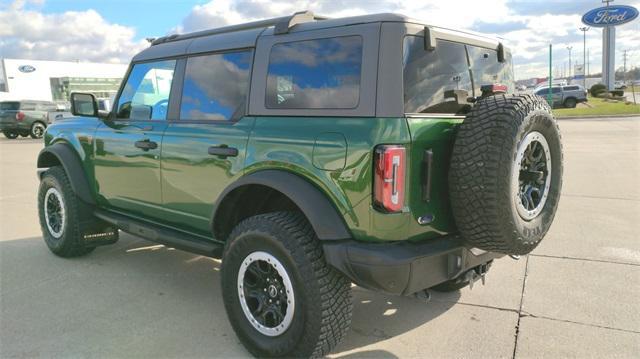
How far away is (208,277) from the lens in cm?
447

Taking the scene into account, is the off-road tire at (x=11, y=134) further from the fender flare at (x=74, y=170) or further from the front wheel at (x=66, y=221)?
the fender flare at (x=74, y=170)

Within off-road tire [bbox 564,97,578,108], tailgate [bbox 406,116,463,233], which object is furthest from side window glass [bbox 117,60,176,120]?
off-road tire [bbox 564,97,578,108]

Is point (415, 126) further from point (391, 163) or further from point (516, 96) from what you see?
point (516, 96)

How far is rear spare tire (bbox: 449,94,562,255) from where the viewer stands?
2.60 m

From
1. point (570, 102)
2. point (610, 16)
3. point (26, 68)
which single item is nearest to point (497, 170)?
point (570, 102)

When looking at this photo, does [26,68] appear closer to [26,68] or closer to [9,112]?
[26,68]

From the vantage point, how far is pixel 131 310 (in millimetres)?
3787

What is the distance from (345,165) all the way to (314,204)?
0.90 feet

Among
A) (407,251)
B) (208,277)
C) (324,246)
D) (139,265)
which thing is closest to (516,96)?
(407,251)

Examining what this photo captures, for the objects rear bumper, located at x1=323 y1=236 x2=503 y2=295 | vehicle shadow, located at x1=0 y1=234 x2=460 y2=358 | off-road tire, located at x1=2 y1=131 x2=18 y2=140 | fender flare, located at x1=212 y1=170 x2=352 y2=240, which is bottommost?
vehicle shadow, located at x1=0 y1=234 x2=460 y2=358

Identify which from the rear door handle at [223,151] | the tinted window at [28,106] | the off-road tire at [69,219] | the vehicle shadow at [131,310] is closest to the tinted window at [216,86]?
the rear door handle at [223,151]

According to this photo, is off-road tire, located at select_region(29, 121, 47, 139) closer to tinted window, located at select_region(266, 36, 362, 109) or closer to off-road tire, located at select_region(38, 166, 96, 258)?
off-road tire, located at select_region(38, 166, 96, 258)

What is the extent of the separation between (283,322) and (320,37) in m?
1.63

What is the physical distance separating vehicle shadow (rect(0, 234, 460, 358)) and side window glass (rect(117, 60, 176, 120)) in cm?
141
